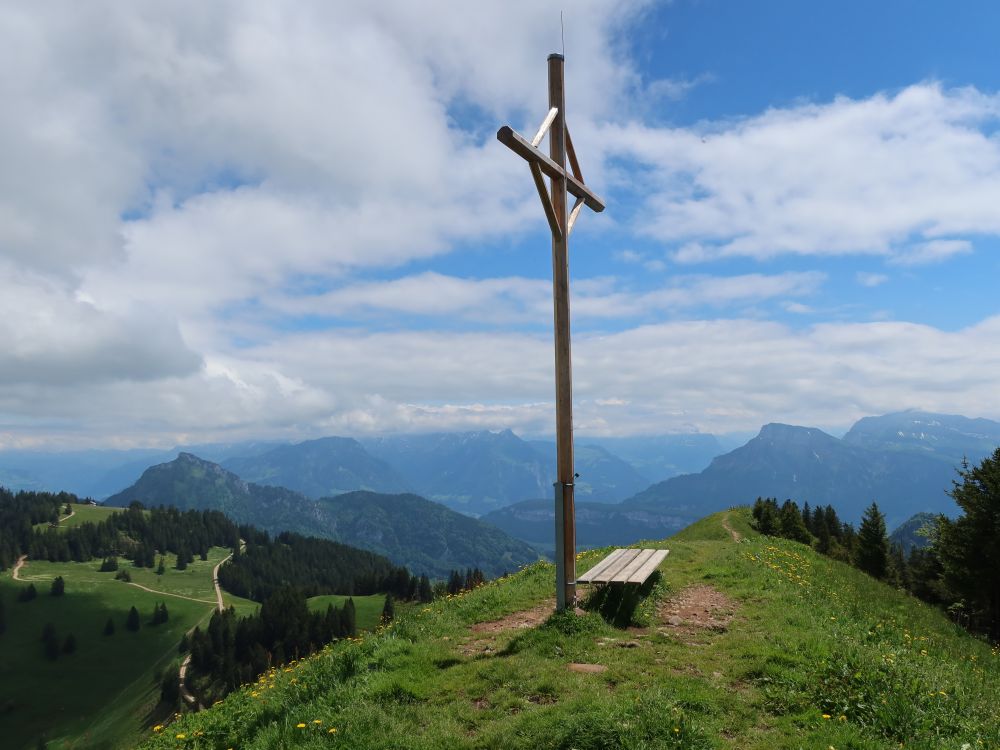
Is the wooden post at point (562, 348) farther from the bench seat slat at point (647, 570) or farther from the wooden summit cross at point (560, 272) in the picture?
the bench seat slat at point (647, 570)

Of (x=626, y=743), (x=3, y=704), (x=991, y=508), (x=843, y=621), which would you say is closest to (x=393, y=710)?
(x=626, y=743)

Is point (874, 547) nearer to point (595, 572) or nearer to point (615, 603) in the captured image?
point (595, 572)

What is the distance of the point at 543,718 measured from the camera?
24.9 feet

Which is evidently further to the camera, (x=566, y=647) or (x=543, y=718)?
(x=566, y=647)

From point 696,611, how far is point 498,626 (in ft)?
14.8

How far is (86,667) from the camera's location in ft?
503

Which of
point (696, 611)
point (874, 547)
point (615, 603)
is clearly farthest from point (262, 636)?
point (615, 603)

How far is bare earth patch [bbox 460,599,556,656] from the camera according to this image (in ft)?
35.6

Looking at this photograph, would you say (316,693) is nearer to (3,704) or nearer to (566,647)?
(566,647)

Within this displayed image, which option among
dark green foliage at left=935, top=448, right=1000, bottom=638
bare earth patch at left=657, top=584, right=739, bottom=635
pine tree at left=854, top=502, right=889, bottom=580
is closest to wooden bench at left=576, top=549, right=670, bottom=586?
bare earth patch at left=657, top=584, right=739, bottom=635

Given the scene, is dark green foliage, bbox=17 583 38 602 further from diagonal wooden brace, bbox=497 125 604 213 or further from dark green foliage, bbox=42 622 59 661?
diagonal wooden brace, bbox=497 125 604 213

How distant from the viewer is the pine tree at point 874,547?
51812mm

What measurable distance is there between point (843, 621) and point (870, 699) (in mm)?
5326

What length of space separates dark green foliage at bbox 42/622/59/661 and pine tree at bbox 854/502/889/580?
188m
